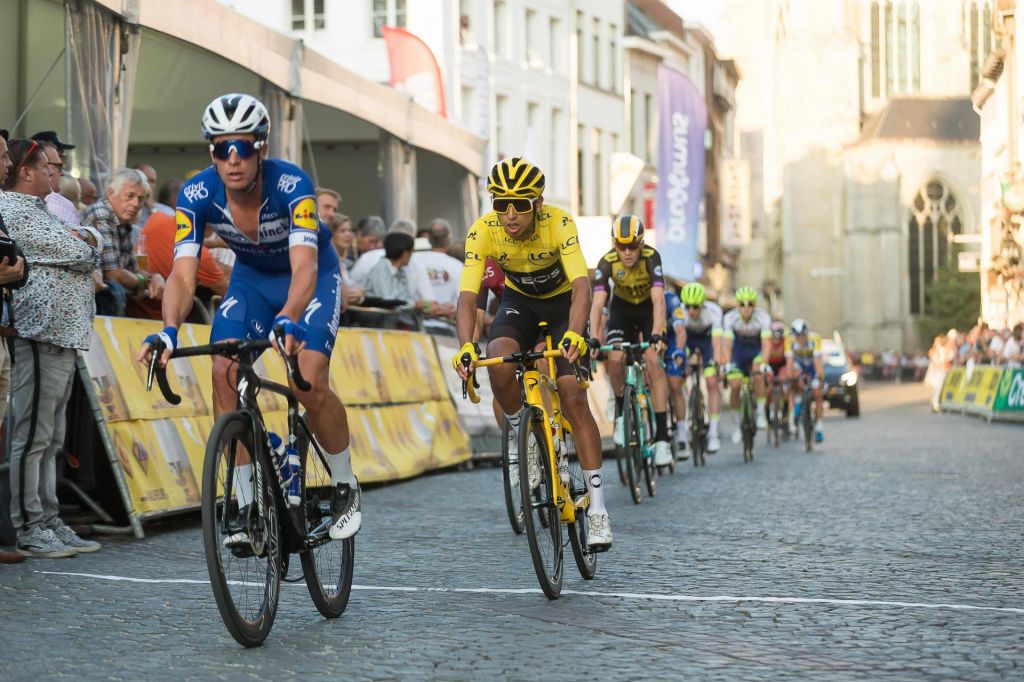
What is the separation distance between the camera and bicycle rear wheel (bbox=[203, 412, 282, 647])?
5922 millimetres

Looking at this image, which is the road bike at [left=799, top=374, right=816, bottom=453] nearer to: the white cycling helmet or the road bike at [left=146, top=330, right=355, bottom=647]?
the road bike at [left=146, top=330, right=355, bottom=647]

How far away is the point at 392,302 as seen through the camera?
15789 millimetres

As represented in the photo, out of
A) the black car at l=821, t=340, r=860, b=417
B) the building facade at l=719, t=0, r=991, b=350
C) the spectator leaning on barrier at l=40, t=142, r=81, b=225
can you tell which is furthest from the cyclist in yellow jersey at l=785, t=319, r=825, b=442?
the building facade at l=719, t=0, r=991, b=350

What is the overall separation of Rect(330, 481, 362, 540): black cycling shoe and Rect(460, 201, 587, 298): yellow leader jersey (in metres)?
1.59

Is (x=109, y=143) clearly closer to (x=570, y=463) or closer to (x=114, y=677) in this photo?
(x=570, y=463)

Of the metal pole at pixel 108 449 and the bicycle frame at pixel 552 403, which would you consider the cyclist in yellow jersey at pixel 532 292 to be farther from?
the metal pole at pixel 108 449

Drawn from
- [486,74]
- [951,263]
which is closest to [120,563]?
[486,74]

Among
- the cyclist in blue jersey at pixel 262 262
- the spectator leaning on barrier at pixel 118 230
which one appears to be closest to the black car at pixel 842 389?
the spectator leaning on barrier at pixel 118 230

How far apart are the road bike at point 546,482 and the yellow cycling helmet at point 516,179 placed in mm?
715

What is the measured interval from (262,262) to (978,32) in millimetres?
102737

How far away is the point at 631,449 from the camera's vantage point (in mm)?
12719

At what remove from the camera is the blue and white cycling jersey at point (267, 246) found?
6.79 m

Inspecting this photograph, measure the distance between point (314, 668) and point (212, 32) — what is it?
1017 cm

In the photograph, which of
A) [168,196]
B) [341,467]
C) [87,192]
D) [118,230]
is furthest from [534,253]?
[168,196]
